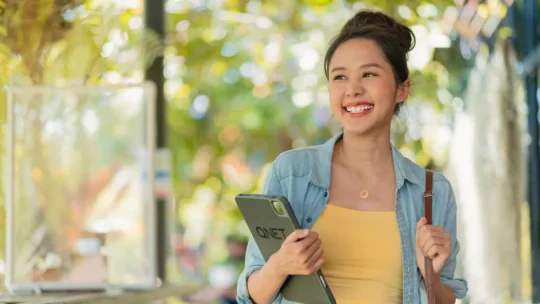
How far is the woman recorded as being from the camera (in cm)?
193

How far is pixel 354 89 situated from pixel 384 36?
0.49ft

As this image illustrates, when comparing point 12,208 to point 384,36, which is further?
point 12,208

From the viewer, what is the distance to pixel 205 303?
27.3ft

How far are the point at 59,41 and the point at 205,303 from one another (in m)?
5.19

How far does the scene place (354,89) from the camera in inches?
77.2

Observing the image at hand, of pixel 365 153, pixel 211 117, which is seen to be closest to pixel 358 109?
pixel 365 153

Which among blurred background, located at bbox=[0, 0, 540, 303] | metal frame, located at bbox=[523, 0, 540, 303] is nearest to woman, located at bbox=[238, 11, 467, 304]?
blurred background, located at bbox=[0, 0, 540, 303]

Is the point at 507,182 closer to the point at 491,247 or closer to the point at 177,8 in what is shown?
the point at 491,247

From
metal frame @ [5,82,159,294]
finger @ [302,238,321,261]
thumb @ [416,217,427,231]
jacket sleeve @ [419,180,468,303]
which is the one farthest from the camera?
metal frame @ [5,82,159,294]

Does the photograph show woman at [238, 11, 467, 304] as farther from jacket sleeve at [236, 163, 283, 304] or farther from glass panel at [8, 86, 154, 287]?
glass panel at [8, 86, 154, 287]

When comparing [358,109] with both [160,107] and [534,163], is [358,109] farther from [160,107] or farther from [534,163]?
[534,163]

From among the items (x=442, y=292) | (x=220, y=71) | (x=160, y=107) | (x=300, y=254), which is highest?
(x=220, y=71)

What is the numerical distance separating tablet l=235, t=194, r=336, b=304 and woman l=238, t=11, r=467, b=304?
0.04m

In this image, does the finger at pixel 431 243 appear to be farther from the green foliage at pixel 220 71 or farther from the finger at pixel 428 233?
the green foliage at pixel 220 71
